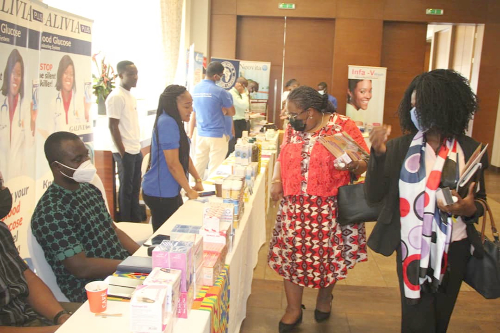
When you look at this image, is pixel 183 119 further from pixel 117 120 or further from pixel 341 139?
pixel 117 120

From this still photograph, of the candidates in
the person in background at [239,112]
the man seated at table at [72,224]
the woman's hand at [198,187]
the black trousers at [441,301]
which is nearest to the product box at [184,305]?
the man seated at table at [72,224]

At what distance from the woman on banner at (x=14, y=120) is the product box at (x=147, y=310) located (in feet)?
5.60

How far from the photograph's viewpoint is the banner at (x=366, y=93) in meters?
9.36

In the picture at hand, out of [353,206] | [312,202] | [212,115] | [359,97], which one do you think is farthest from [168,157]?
[359,97]

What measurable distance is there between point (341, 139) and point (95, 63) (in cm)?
393

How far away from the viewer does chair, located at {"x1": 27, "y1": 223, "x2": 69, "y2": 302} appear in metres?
1.94

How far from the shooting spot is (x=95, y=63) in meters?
5.41

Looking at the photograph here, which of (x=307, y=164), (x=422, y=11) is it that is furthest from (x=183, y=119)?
(x=422, y=11)

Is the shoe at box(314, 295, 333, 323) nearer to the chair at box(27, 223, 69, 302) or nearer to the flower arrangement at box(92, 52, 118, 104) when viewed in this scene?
the chair at box(27, 223, 69, 302)

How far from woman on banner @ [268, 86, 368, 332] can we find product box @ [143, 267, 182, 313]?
131 centimetres

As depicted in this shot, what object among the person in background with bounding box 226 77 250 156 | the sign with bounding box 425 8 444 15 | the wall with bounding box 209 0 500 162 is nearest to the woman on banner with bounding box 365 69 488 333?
the person in background with bounding box 226 77 250 156

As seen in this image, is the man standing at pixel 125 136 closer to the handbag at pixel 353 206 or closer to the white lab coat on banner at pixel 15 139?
the white lab coat on banner at pixel 15 139

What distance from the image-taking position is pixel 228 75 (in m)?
7.95

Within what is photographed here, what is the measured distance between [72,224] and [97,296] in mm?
604
